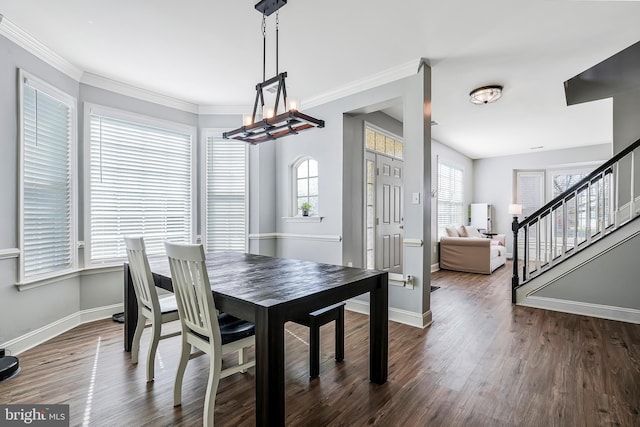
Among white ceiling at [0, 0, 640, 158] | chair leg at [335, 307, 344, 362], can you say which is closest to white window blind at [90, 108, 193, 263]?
white ceiling at [0, 0, 640, 158]

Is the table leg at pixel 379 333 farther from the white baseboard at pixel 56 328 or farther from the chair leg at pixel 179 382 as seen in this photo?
the white baseboard at pixel 56 328

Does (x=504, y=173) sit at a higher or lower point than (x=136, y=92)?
lower

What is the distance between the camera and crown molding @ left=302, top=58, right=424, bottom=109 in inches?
127

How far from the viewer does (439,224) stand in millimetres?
6824

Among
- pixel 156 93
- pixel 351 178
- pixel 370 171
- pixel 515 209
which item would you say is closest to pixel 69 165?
pixel 156 93

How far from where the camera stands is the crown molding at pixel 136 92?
136 inches

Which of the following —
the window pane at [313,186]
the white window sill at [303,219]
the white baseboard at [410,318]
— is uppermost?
the window pane at [313,186]

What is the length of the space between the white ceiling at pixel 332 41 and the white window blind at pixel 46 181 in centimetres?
52

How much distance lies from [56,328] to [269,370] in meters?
2.84

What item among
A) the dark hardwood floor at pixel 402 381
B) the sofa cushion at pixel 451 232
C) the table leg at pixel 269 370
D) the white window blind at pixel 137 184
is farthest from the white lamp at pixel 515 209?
the table leg at pixel 269 370

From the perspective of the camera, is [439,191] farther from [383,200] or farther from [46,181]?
[46,181]

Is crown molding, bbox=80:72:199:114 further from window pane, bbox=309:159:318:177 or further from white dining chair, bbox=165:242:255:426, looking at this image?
white dining chair, bbox=165:242:255:426

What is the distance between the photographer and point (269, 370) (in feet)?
4.85

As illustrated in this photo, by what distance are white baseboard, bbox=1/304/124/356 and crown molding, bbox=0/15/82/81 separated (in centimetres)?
252
